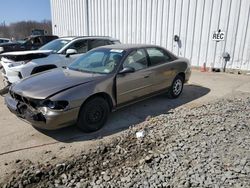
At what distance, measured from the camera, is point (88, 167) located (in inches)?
128

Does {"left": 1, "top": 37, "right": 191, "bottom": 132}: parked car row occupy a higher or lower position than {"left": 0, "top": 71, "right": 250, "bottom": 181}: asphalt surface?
higher

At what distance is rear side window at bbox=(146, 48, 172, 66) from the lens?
5531mm

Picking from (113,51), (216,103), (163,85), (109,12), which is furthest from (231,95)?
(109,12)

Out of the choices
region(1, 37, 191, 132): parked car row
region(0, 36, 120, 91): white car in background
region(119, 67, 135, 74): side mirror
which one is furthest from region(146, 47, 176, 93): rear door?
region(0, 36, 120, 91): white car in background

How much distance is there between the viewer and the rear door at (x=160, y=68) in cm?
550

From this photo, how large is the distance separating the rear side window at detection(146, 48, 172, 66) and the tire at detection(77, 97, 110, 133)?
5.68 feet

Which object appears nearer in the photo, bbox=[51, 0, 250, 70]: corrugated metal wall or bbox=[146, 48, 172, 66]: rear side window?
bbox=[146, 48, 172, 66]: rear side window

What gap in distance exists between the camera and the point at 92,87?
4207 mm

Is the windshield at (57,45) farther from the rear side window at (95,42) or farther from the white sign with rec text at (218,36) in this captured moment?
the white sign with rec text at (218,36)

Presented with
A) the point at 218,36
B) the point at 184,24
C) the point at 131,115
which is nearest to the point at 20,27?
the point at 184,24

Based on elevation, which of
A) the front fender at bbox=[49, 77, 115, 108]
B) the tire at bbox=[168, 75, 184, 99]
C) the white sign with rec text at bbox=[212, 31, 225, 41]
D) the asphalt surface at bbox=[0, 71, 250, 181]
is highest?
the white sign with rec text at bbox=[212, 31, 225, 41]

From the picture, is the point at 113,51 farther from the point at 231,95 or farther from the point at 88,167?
the point at 231,95

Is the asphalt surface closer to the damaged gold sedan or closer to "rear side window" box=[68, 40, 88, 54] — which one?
the damaged gold sedan

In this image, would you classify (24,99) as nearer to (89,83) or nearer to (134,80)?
(89,83)
